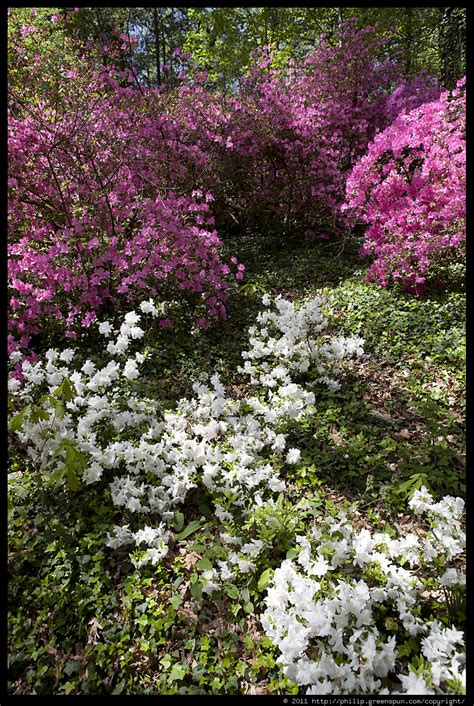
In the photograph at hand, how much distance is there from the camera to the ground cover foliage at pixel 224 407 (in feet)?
6.94

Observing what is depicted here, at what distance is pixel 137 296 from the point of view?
5.16 meters

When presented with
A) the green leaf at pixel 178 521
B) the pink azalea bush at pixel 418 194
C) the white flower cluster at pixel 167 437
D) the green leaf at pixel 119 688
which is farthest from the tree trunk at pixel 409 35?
the green leaf at pixel 119 688

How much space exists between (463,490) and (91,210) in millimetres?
4631

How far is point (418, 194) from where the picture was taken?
5.32 metres

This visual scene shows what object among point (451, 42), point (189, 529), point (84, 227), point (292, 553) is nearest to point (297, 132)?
point (84, 227)

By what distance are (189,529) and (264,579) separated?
61 centimetres

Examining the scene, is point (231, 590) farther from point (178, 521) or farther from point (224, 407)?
point (224, 407)

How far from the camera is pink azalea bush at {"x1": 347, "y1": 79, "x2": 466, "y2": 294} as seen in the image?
4.86m

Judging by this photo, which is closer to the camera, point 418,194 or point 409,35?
point 418,194

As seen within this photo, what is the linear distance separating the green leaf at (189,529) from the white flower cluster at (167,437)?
0.37ft

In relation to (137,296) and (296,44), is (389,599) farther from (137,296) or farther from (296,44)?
(296,44)

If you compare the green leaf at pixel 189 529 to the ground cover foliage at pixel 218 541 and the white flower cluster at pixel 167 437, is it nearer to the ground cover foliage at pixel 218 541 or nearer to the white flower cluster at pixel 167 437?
the ground cover foliage at pixel 218 541

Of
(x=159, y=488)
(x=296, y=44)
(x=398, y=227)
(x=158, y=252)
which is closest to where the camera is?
(x=159, y=488)

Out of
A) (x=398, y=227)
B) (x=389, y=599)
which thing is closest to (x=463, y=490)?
(x=389, y=599)
